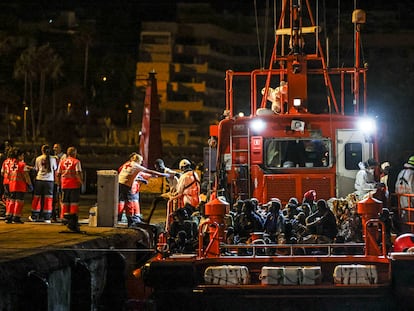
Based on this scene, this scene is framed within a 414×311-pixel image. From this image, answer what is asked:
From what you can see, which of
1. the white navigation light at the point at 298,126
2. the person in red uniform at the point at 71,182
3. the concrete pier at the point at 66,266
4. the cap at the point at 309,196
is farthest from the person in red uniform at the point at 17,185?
the cap at the point at 309,196

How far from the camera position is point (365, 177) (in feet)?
33.7

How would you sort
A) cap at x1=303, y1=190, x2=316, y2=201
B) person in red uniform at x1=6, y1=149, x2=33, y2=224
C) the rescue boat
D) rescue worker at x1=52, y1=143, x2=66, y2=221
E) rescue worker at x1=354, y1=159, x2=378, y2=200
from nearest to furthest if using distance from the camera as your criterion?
the rescue boat
cap at x1=303, y1=190, x2=316, y2=201
rescue worker at x1=354, y1=159, x2=378, y2=200
person in red uniform at x1=6, y1=149, x2=33, y2=224
rescue worker at x1=52, y1=143, x2=66, y2=221

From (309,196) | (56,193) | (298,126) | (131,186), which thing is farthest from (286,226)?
(56,193)

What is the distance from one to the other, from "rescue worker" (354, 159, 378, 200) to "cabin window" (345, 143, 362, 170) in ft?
0.95

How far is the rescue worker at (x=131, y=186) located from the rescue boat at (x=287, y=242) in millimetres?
2480

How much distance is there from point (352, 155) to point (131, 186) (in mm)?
4635

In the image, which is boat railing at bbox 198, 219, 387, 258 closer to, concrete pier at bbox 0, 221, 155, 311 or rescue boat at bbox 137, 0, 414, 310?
rescue boat at bbox 137, 0, 414, 310

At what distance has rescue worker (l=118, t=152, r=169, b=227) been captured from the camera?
533 inches

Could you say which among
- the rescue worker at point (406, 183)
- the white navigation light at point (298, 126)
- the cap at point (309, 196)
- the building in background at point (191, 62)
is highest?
the building in background at point (191, 62)

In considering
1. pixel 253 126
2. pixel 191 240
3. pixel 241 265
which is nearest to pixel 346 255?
pixel 241 265

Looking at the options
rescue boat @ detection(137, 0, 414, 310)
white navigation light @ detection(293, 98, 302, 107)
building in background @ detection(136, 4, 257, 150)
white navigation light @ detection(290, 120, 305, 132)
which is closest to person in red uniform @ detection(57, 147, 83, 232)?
rescue boat @ detection(137, 0, 414, 310)

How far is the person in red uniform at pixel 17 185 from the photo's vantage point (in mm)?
13703

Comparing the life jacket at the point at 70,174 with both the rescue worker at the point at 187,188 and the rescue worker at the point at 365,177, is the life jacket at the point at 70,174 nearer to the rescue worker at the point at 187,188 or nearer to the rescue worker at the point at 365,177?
the rescue worker at the point at 187,188

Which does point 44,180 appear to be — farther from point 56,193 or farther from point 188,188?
point 188,188
